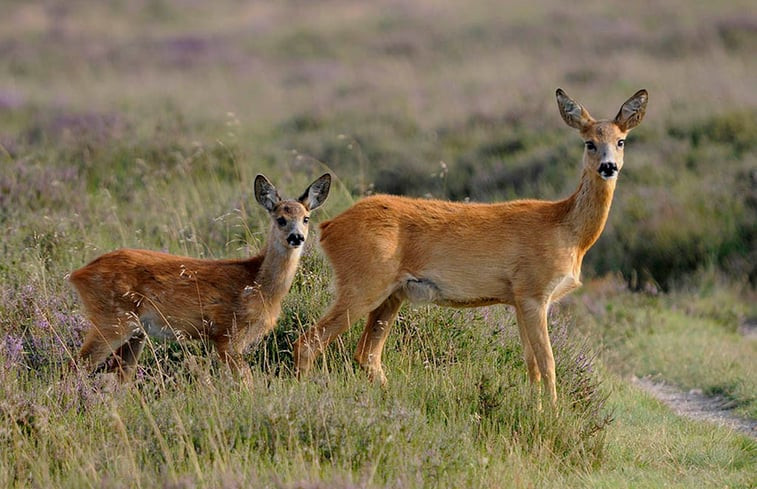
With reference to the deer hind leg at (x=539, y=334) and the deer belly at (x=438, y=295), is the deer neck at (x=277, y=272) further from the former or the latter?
the deer hind leg at (x=539, y=334)

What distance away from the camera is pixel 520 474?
6.52m

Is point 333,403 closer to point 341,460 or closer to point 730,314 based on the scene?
point 341,460

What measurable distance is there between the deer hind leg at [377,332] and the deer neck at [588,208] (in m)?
1.35

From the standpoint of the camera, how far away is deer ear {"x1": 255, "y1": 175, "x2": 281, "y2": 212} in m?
8.59

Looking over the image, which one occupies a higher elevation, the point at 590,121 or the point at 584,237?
the point at 590,121

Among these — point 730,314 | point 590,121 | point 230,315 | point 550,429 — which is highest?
point 590,121

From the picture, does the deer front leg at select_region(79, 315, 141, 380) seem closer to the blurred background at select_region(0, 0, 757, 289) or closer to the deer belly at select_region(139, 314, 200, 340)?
the deer belly at select_region(139, 314, 200, 340)

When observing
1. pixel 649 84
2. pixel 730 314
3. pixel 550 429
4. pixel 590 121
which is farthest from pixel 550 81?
pixel 550 429

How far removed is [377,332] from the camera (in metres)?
8.43

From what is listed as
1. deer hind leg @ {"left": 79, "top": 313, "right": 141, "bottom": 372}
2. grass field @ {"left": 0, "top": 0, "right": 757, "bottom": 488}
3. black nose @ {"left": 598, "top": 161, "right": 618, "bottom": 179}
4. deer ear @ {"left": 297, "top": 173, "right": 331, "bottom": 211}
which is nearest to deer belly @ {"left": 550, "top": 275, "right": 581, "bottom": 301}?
grass field @ {"left": 0, "top": 0, "right": 757, "bottom": 488}

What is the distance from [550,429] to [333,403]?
1.44 metres

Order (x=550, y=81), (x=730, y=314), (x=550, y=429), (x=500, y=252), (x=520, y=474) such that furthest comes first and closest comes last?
(x=550, y=81) → (x=730, y=314) → (x=500, y=252) → (x=550, y=429) → (x=520, y=474)

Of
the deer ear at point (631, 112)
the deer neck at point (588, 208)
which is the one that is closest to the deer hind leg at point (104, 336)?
the deer neck at point (588, 208)

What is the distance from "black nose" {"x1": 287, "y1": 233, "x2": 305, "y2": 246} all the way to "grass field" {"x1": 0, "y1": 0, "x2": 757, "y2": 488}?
0.81 metres
